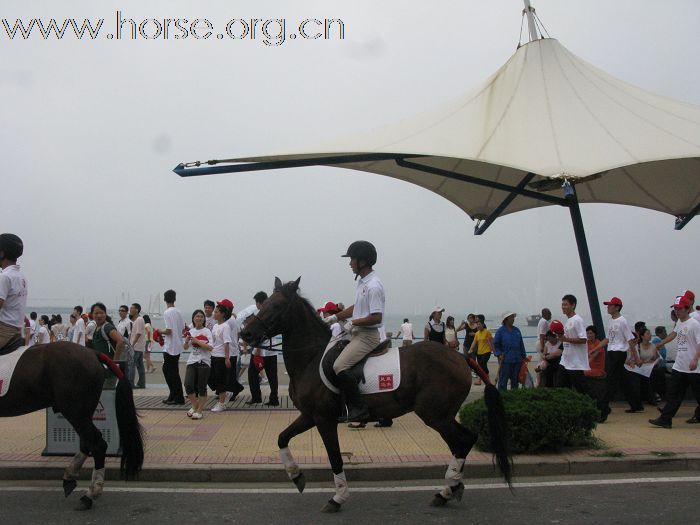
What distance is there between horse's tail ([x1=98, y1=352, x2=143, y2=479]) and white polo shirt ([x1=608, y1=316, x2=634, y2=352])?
26.1 ft

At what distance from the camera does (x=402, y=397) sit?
6.49 m

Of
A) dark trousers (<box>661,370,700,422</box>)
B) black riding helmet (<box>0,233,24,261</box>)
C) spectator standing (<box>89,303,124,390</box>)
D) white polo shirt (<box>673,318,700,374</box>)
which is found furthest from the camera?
white polo shirt (<box>673,318,700,374</box>)

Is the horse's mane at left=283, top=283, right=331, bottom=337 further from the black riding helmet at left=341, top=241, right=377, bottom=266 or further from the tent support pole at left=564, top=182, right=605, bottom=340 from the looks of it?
the tent support pole at left=564, top=182, right=605, bottom=340

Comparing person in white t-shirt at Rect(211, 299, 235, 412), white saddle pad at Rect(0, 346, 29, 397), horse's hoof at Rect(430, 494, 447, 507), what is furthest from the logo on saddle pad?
person in white t-shirt at Rect(211, 299, 235, 412)

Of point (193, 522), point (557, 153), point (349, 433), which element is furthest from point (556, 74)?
point (193, 522)

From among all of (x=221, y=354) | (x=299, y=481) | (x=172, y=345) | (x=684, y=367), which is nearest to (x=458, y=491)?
(x=299, y=481)

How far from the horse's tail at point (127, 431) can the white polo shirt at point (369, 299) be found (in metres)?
2.33

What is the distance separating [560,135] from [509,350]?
161 inches

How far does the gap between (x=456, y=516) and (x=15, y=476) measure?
181 inches

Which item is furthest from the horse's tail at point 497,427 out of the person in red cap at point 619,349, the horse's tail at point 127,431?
→ the person in red cap at point 619,349

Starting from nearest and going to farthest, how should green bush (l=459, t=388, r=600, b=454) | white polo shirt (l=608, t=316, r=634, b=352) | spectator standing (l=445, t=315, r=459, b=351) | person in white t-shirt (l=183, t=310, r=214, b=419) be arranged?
1. green bush (l=459, t=388, r=600, b=454)
2. person in white t-shirt (l=183, t=310, r=214, b=419)
3. white polo shirt (l=608, t=316, r=634, b=352)
4. spectator standing (l=445, t=315, r=459, b=351)

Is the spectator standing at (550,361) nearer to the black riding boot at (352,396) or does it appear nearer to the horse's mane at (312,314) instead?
the horse's mane at (312,314)

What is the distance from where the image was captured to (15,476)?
736 centimetres

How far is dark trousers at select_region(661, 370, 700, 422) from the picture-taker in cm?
1009
